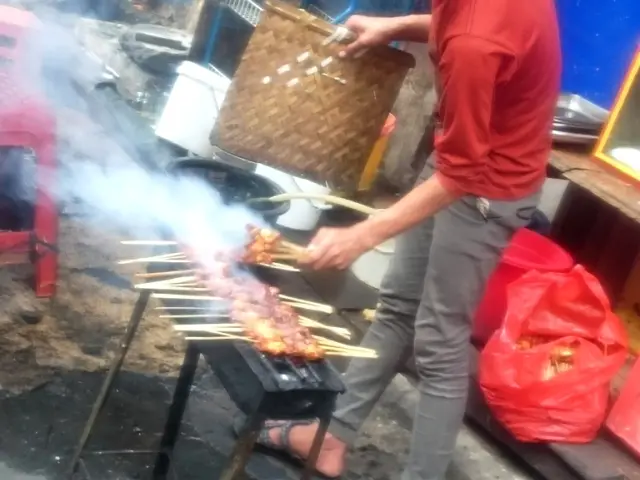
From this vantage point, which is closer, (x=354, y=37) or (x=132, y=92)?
(x=354, y=37)

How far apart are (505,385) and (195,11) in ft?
18.8

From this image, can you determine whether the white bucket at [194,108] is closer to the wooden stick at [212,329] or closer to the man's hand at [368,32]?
the man's hand at [368,32]

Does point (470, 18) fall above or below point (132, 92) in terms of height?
above

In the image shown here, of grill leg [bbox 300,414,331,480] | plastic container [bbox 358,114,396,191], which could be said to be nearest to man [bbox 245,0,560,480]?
grill leg [bbox 300,414,331,480]

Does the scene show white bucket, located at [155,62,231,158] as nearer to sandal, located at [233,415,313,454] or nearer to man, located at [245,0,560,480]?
man, located at [245,0,560,480]

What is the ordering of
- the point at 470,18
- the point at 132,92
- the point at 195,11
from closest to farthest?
1. the point at 470,18
2. the point at 132,92
3. the point at 195,11

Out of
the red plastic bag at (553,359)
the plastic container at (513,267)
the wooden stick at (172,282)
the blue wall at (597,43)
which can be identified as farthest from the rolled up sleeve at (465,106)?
the blue wall at (597,43)

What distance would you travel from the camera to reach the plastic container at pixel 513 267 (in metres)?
4.43

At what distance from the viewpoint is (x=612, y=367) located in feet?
13.4

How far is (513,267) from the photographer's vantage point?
442 cm

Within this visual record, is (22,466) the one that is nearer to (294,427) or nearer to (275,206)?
(294,427)

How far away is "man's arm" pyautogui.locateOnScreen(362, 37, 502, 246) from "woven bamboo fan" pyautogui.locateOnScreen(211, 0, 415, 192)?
111 cm

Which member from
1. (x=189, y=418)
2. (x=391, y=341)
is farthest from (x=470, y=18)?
(x=189, y=418)

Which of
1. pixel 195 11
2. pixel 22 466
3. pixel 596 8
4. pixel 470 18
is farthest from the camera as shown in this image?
pixel 195 11
